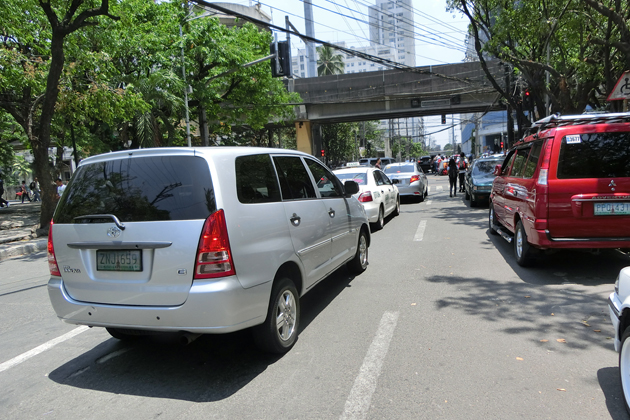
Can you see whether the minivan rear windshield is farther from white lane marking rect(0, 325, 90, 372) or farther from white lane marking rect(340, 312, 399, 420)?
white lane marking rect(340, 312, 399, 420)

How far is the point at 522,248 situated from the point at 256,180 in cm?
451

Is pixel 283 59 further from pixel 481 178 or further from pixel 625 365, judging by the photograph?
pixel 625 365

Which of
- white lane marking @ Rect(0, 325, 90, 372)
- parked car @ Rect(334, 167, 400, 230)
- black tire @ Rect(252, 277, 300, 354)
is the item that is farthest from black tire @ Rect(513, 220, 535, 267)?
white lane marking @ Rect(0, 325, 90, 372)

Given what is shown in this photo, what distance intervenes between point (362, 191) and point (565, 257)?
4.50 metres

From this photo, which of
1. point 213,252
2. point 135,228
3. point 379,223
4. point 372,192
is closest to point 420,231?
point 379,223

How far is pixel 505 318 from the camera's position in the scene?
473 centimetres

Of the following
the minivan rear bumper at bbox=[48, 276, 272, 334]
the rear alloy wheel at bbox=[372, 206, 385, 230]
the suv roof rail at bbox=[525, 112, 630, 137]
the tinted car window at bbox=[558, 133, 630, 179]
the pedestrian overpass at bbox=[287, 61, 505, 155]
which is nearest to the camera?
the minivan rear bumper at bbox=[48, 276, 272, 334]

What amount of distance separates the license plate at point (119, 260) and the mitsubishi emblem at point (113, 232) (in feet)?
0.42

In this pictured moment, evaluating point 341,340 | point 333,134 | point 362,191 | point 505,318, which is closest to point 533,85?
point 362,191

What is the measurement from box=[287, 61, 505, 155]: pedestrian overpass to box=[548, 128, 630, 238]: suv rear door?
86.6 ft

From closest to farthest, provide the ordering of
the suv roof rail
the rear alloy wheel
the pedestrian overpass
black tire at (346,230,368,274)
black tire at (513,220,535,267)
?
the suv roof rail
black tire at (513,220,535,267)
black tire at (346,230,368,274)
the rear alloy wheel
the pedestrian overpass

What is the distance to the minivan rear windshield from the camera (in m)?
3.41

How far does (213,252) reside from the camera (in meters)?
3.33

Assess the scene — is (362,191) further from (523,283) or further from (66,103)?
(66,103)
